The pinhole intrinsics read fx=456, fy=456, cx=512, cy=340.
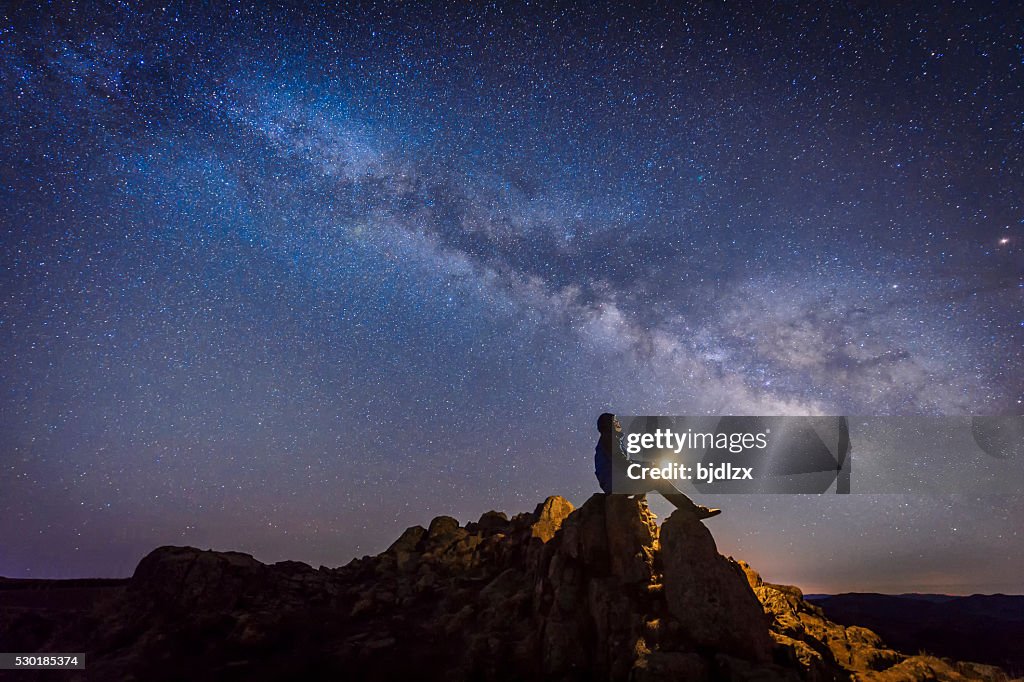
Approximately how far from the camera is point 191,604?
38312 millimetres

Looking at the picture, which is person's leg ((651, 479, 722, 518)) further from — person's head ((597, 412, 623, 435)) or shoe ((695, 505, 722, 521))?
person's head ((597, 412, 623, 435))

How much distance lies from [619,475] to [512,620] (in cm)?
1324

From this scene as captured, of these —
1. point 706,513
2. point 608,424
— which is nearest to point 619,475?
point 608,424

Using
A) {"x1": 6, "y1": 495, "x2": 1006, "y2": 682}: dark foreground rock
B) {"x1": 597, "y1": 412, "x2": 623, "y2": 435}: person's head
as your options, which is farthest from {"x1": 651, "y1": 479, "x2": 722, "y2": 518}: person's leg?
{"x1": 597, "y1": 412, "x2": 623, "y2": 435}: person's head

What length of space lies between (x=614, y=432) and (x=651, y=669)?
16.5 meters

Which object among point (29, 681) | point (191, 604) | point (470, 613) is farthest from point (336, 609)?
point (29, 681)

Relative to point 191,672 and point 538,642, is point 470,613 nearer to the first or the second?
point 538,642

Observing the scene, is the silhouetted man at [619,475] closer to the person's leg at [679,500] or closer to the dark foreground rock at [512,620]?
the person's leg at [679,500]

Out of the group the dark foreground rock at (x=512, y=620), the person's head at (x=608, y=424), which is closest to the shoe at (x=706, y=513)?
the dark foreground rock at (x=512, y=620)

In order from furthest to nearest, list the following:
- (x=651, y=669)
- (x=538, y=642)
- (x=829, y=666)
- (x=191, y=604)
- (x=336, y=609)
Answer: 1. (x=336, y=609)
2. (x=191, y=604)
3. (x=538, y=642)
4. (x=829, y=666)
5. (x=651, y=669)

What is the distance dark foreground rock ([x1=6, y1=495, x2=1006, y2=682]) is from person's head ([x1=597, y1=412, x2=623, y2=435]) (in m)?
5.44

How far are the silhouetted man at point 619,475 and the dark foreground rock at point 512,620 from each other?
1135 mm

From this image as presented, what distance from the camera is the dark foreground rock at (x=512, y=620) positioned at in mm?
26484

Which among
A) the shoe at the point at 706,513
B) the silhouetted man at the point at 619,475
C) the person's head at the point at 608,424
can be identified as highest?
the person's head at the point at 608,424
